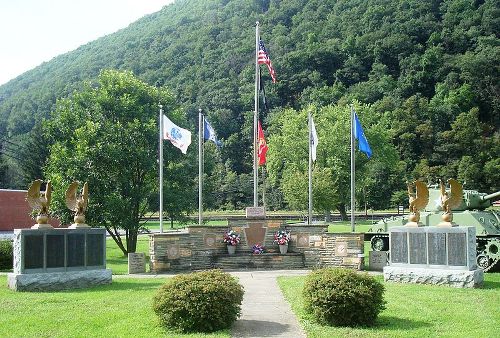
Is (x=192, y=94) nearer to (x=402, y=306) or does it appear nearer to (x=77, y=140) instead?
(x=77, y=140)

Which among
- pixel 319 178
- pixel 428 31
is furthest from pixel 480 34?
pixel 319 178

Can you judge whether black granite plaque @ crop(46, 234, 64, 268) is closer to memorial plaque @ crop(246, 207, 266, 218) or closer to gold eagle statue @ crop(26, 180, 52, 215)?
gold eagle statue @ crop(26, 180, 52, 215)

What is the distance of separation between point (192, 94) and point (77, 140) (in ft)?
214

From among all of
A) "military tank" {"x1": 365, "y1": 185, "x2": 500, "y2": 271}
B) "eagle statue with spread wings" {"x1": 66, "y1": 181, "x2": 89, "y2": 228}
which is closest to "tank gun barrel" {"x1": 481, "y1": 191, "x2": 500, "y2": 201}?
"military tank" {"x1": 365, "y1": 185, "x2": 500, "y2": 271}

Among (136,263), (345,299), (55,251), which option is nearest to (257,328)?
(345,299)

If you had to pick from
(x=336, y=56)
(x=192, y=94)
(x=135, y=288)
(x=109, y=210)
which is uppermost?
(x=336, y=56)

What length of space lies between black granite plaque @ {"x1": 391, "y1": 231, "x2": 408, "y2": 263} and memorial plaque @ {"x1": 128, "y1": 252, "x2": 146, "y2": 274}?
7969mm

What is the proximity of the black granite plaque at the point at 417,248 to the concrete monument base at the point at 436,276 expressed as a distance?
25 cm

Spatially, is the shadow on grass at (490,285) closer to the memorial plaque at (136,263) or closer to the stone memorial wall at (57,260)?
the stone memorial wall at (57,260)

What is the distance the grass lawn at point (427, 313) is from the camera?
382 inches

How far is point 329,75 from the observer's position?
91812 mm

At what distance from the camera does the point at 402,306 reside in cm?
1228

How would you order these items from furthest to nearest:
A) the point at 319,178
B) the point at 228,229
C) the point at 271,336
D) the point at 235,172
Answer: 1. the point at 235,172
2. the point at 319,178
3. the point at 228,229
4. the point at 271,336

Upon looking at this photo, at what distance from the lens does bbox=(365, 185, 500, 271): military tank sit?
20594 millimetres
